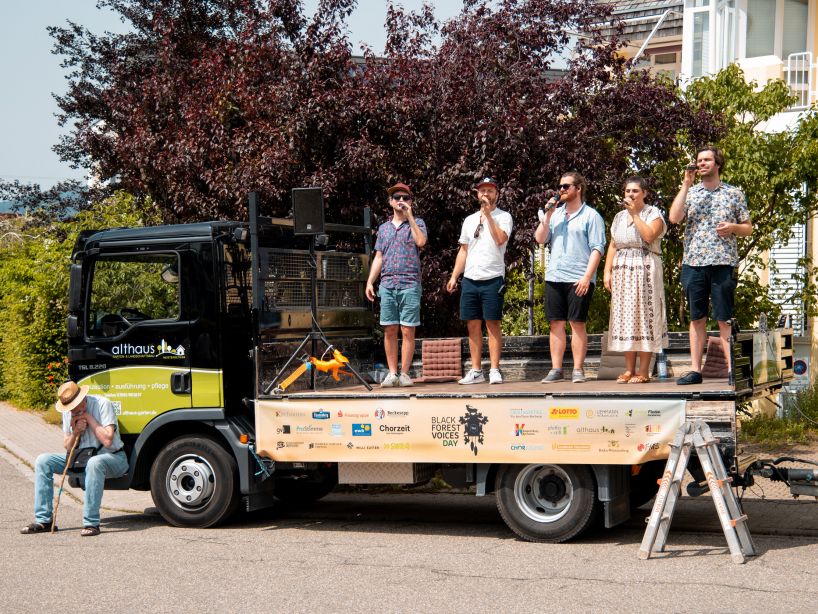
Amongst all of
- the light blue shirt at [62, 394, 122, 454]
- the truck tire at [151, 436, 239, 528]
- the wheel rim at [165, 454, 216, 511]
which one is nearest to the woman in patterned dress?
the truck tire at [151, 436, 239, 528]

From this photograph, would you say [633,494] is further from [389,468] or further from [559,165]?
[559,165]

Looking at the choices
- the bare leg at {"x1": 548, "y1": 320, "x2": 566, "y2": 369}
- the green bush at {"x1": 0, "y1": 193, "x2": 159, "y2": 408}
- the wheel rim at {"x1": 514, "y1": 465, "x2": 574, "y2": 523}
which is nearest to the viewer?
the wheel rim at {"x1": 514, "y1": 465, "x2": 574, "y2": 523}

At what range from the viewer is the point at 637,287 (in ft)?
29.6

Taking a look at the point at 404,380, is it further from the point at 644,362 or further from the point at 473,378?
the point at 644,362

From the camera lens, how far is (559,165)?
465 inches

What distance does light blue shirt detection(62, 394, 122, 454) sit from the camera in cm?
953

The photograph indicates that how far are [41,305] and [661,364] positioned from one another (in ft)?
44.2

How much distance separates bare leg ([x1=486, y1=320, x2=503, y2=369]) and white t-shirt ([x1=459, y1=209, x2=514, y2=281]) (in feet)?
1.29

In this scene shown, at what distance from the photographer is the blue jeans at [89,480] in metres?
9.48

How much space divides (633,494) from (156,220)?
8862 millimetres

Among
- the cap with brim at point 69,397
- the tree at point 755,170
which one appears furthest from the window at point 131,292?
the tree at point 755,170

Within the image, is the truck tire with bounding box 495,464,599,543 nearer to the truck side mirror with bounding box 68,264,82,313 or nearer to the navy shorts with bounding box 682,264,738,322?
the navy shorts with bounding box 682,264,738,322

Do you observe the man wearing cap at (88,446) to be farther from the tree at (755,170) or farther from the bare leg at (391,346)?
the tree at (755,170)

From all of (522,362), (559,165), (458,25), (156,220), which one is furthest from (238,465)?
(156,220)
